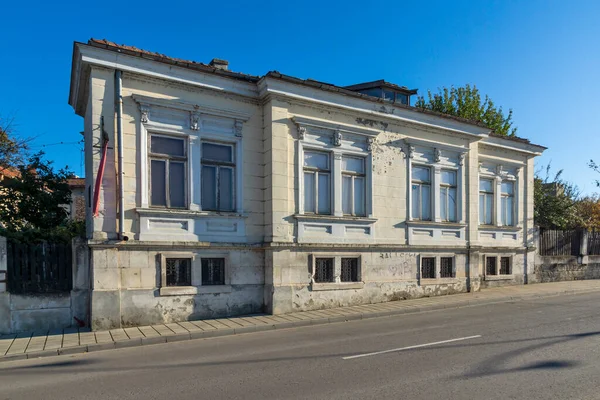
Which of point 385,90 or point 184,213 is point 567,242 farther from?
point 184,213

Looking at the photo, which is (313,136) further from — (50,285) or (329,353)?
(50,285)

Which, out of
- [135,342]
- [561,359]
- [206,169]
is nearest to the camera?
[561,359]

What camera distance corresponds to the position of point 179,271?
11.3 m

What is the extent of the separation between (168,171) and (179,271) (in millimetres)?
2644

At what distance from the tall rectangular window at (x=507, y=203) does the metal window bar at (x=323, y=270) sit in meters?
9.62

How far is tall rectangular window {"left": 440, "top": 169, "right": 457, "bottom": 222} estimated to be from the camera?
16.0m

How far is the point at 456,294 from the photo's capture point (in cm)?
1551

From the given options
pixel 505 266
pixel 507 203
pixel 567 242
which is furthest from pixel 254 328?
pixel 567 242

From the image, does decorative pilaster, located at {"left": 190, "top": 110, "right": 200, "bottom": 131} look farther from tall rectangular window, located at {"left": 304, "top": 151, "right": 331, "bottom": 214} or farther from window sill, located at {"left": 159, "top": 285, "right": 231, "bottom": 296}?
window sill, located at {"left": 159, "top": 285, "right": 231, "bottom": 296}

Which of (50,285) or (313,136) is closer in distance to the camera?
(50,285)

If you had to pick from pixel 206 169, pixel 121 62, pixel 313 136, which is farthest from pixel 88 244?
pixel 313 136

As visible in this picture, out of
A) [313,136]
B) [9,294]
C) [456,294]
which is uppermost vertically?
[313,136]

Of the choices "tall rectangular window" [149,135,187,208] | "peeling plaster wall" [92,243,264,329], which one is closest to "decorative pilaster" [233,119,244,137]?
"tall rectangular window" [149,135,187,208]

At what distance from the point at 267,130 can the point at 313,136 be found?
150 centimetres
